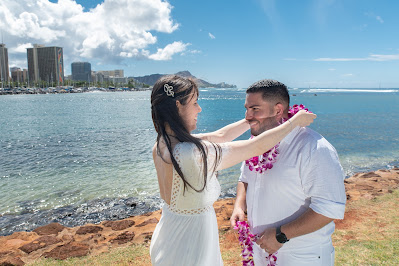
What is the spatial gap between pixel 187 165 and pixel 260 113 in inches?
34.6

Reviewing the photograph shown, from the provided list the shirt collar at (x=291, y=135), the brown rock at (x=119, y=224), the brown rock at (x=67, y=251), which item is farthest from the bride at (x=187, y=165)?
the brown rock at (x=119, y=224)

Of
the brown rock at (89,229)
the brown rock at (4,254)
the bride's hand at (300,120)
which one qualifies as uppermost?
the bride's hand at (300,120)

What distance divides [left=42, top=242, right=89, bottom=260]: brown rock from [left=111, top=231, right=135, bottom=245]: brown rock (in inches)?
30.4

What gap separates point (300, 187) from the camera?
2.57m

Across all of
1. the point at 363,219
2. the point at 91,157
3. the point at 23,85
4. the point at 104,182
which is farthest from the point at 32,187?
the point at 23,85

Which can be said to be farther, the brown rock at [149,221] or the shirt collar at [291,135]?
the brown rock at [149,221]

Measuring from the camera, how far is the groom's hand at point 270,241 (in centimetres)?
258

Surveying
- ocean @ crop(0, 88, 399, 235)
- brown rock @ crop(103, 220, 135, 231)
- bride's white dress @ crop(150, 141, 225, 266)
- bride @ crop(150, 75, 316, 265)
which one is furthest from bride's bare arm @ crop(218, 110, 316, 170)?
ocean @ crop(0, 88, 399, 235)

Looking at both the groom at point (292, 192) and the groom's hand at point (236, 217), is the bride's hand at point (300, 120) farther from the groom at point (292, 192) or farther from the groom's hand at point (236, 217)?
the groom's hand at point (236, 217)

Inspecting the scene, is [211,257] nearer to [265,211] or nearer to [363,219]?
[265,211]

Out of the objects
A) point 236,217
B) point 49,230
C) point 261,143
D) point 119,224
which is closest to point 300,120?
point 261,143

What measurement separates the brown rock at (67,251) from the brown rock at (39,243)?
0.67 meters

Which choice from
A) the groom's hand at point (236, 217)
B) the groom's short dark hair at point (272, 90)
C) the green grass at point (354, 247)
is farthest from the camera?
the green grass at point (354, 247)

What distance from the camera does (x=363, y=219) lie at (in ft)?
27.6
